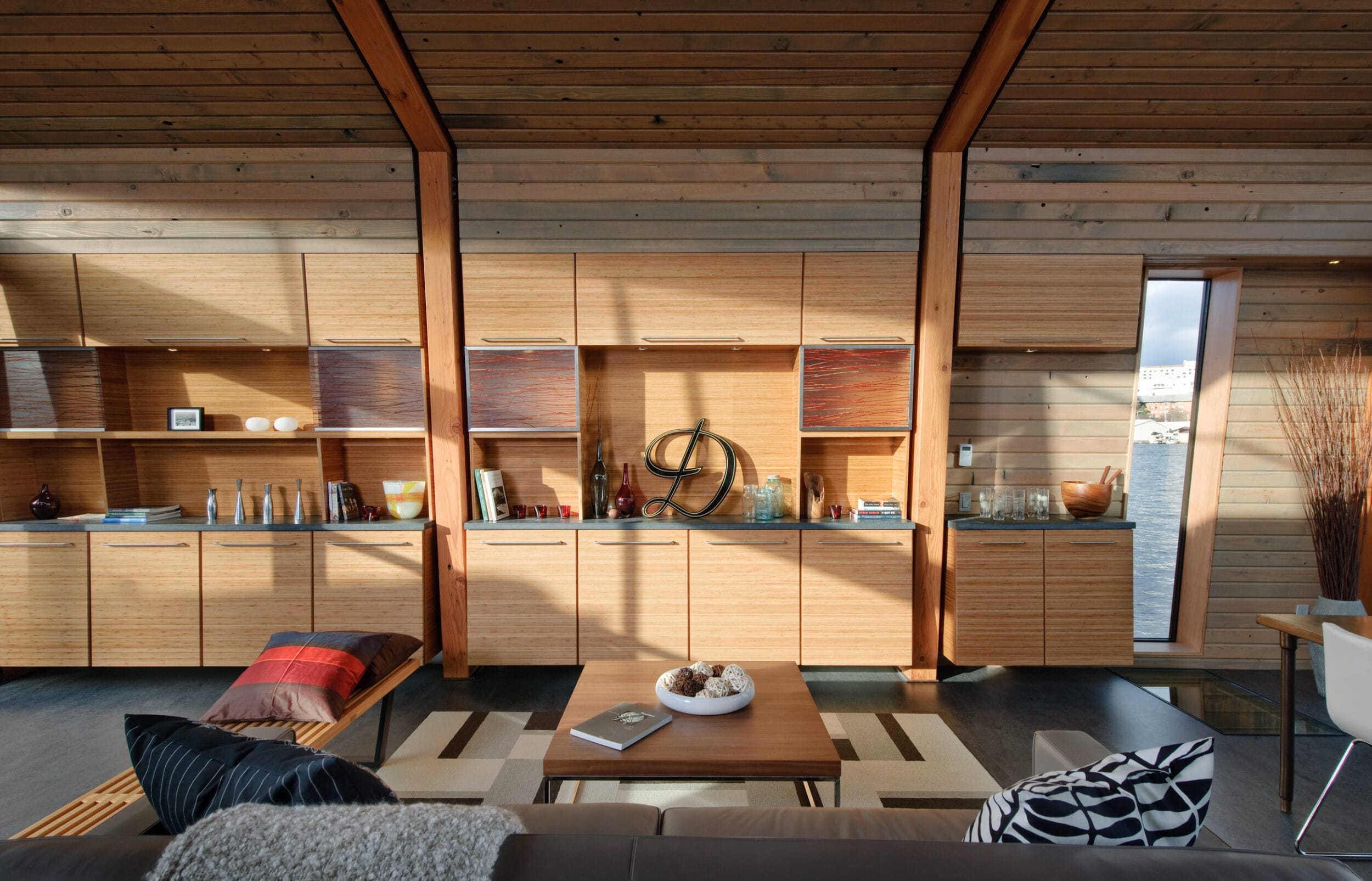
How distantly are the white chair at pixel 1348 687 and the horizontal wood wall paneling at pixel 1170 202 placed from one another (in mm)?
2180

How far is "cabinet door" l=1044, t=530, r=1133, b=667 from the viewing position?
3.29 m

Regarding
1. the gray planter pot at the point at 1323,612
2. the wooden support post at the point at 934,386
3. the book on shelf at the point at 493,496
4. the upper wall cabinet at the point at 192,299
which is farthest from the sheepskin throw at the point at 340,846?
the gray planter pot at the point at 1323,612

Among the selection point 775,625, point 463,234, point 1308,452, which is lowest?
point 775,625

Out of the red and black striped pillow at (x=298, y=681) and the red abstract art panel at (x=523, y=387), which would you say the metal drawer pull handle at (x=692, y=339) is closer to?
the red abstract art panel at (x=523, y=387)

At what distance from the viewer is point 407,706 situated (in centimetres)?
306

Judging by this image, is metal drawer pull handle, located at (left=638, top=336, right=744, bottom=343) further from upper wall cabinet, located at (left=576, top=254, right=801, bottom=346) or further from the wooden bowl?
the wooden bowl

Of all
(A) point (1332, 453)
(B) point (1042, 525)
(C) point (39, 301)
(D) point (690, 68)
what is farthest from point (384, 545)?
(A) point (1332, 453)

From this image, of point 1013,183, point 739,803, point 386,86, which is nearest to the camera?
point 739,803

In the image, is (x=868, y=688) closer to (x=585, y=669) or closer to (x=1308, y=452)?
(x=585, y=669)

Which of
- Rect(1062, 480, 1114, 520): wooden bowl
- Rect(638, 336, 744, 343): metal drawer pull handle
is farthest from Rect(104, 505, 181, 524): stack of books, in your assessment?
Rect(1062, 480, 1114, 520): wooden bowl

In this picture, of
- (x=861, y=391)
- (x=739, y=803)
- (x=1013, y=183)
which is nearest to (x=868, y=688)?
(x=739, y=803)

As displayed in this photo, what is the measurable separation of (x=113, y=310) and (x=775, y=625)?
4.03 m

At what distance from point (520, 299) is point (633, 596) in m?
1.75

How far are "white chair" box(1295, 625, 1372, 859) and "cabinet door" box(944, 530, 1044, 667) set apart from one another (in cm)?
130
